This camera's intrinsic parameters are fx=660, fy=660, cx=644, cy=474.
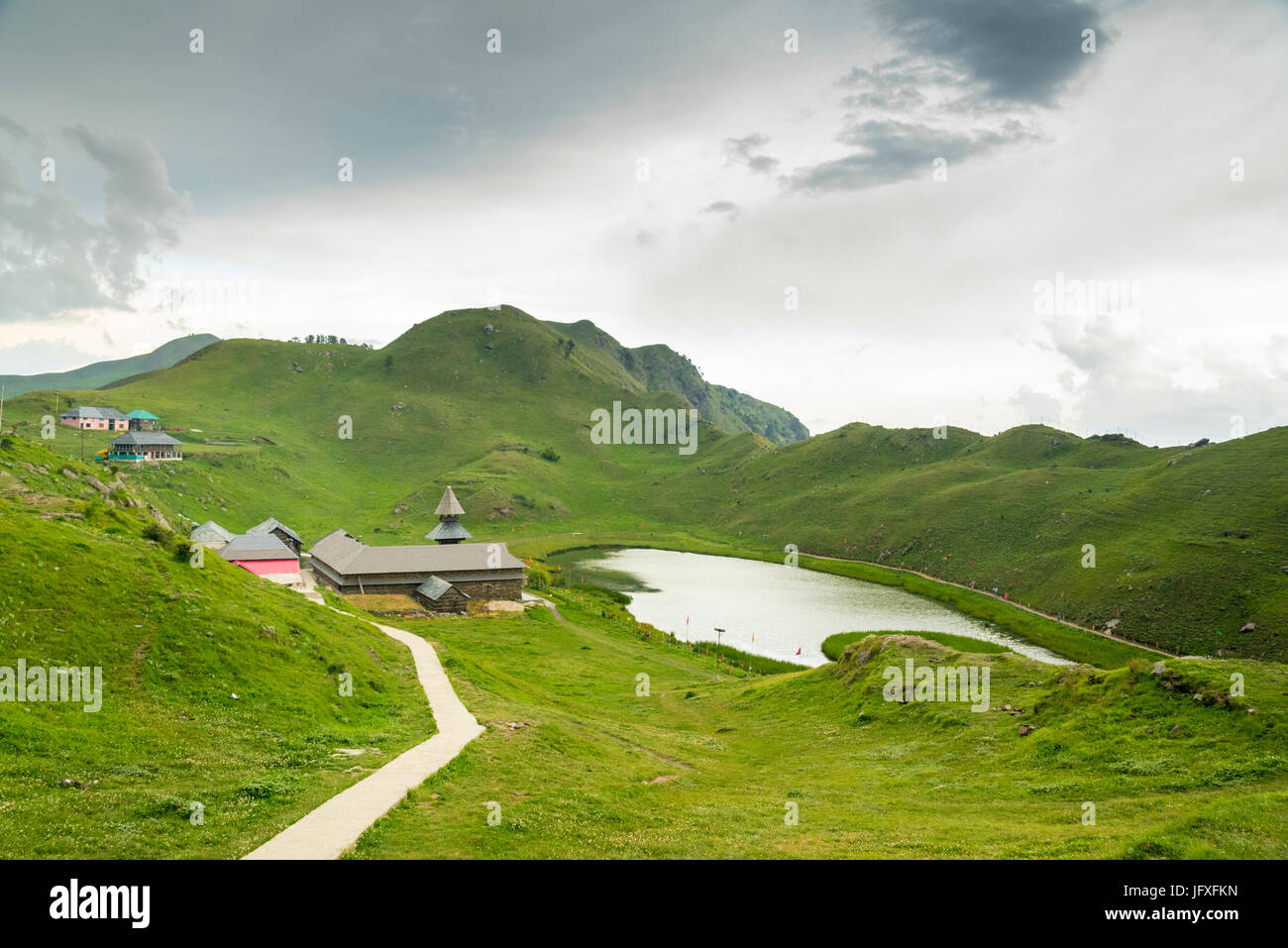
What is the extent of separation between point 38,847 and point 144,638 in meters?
15.1

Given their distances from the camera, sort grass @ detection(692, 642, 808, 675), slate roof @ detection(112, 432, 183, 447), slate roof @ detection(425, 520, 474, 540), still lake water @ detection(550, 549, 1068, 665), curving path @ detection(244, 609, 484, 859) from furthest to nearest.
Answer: slate roof @ detection(112, 432, 183, 447) < slate roof @ detection(425, 520, 474, 540) < still lake water @ detection(550, 549, 1068, 665) < grass @ detection(692, 642, 808, 675) < curving path @ detection(244, 609, 484, 859)

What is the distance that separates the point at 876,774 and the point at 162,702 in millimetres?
27883

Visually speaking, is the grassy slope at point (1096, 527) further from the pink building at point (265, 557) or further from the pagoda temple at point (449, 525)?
the pink building at point (265, 557)

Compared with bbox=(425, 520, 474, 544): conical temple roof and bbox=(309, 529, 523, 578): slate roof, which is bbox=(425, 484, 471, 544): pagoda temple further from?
bbox=(309, 529, 523, 578): slate roof

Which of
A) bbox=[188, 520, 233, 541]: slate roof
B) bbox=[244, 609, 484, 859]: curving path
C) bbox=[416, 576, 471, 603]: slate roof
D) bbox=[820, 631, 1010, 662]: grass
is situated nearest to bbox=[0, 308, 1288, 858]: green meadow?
bbox=[244, 609, 484, 859]: curving path

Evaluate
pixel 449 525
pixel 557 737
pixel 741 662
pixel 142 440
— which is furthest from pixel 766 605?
pixel 142 440

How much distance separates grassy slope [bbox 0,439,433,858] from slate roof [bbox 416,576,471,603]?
1351 inches

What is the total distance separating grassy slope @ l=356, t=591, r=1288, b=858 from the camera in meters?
15.9

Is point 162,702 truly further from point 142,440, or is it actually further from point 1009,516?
point 142,440

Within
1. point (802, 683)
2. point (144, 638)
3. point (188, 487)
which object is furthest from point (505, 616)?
point (188, 487)

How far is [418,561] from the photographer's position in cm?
7806

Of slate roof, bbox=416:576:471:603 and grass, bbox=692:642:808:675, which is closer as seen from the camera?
grass, bbox=692:642:808:675

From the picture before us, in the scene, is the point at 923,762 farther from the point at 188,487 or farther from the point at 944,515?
the point at 188,487
